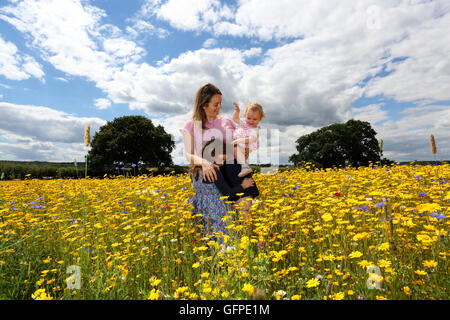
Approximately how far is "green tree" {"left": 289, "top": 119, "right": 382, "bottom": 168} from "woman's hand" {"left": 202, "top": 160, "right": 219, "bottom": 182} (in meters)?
30.3

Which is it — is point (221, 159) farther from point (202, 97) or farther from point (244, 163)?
point (202, 97)

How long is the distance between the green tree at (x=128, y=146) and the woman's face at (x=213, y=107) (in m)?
26.7

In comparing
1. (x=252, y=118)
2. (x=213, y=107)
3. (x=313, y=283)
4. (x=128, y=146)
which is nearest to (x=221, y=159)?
(x=213, y=107)

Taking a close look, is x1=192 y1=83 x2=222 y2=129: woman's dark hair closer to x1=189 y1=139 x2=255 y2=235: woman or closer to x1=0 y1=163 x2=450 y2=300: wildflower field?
x1=189 y1=139 x2=255 y2=235: woman

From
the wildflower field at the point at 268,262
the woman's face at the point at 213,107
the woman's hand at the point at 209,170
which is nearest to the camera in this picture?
the wildflower field at the point at 268,262

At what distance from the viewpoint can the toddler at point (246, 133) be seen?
13.0 feet

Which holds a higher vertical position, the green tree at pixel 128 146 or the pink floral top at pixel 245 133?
the green tree at pixel 128 146

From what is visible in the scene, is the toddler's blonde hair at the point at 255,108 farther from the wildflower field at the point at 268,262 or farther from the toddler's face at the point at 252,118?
the wildflower field at the point at 268,262

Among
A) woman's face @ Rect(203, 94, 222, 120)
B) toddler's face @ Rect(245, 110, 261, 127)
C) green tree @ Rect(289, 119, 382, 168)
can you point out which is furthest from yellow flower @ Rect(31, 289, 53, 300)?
green tree @ Rect(289, 119, 382, 168)

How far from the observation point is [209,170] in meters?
3.68

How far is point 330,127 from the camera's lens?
37.0 meters

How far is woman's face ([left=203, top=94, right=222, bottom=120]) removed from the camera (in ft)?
13.4

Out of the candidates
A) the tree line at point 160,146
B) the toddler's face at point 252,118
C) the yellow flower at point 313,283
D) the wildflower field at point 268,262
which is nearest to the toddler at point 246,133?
the toddler's face at point 252,118
